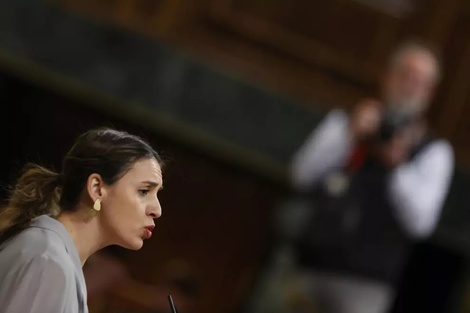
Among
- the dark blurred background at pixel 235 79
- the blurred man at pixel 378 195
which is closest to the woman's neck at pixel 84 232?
the blurred man at pixel 378 195

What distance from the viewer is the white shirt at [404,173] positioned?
7.97 feet

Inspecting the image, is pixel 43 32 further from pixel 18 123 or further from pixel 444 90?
pixel 444 90

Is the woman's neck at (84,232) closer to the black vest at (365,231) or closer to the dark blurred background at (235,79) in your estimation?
the black vest at (365,231)

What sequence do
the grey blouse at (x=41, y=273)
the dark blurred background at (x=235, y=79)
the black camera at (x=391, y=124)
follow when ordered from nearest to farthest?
1. the grey blouse at (x=41, y=273)
2. the black camera at (x=391, y=124)
3. the dark blurred background at (x=235, y=79)

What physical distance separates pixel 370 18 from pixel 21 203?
2.29 metres

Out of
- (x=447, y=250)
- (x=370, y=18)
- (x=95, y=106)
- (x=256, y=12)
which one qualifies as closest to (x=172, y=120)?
(x=95, y=106)

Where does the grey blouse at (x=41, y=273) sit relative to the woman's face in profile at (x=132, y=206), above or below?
below

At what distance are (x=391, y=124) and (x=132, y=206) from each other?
69.4 inches

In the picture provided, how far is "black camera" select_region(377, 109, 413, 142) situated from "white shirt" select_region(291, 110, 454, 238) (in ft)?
0.27

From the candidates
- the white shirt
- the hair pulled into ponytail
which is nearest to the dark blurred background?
the white shirt

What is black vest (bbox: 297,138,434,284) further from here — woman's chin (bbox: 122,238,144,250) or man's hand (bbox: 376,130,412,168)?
woman's chin (bbox: 122,238,144,250)

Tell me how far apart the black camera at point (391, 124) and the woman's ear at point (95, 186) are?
1.74 metres

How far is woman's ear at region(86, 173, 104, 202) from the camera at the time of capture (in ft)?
2.25

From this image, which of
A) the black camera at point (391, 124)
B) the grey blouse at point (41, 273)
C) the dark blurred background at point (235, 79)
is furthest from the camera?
the dark blurred background at point (235, 79)
